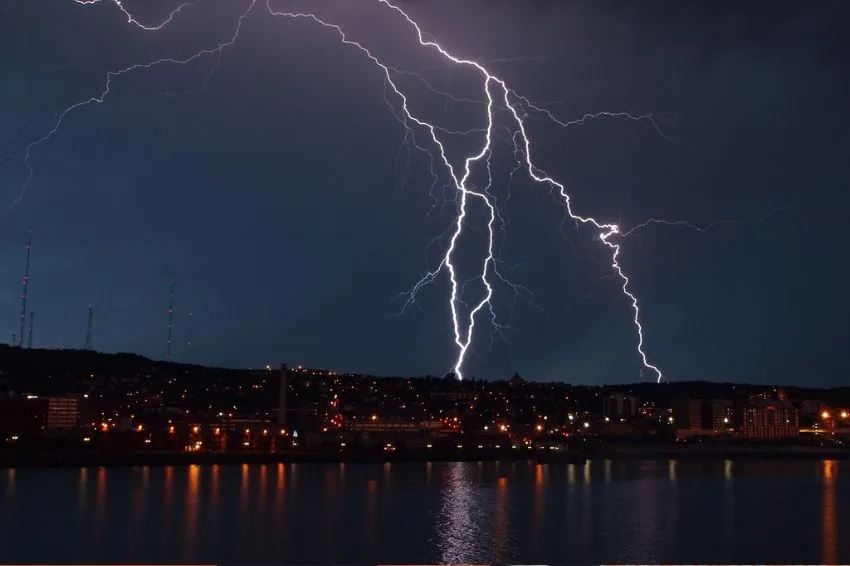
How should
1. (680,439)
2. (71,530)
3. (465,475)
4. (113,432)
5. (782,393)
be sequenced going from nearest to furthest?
1. (71,530)
2. (465,475)
3. (113,432)
4. (680,439)
5. (782,393)

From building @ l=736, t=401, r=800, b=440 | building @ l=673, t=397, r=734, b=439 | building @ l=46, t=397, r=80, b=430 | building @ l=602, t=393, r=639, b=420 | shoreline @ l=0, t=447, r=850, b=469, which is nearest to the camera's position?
shoreline @ l=0, t=447, r=850, b=469

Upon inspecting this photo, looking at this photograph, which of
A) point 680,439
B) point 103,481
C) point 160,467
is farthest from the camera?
point 680,439

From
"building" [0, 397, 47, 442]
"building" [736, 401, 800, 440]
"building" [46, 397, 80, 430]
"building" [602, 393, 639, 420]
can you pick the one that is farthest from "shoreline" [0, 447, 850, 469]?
"building" [602, 393, 639, 420]

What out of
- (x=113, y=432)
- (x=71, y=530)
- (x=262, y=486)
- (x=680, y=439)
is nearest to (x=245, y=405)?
(x=113, y=432)

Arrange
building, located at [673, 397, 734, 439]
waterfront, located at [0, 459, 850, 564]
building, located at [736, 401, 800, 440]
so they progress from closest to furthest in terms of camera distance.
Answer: waterfront, located at [0, 459, 850, 564] < building, located at [673, 397, 734, 439] < building, located at [736, 401, 800, 440]

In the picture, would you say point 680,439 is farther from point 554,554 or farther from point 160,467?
point 554,554

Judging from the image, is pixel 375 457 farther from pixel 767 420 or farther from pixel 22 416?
pixel 767 420

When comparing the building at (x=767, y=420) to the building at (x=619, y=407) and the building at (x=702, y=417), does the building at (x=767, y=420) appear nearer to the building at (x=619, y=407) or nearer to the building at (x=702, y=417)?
the building at (x=702, y=417)

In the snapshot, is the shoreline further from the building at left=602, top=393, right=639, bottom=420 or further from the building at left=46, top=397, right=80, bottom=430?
the building at left=602, top=393, right=639, bottom=420
